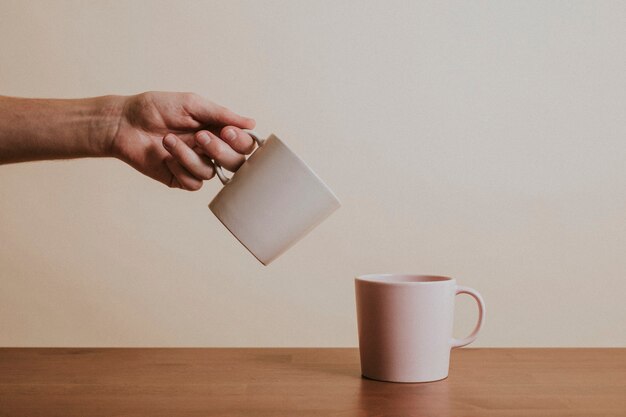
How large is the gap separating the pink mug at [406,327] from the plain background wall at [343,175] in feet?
2.58

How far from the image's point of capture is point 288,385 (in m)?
0.82

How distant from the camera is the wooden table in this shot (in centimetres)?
73

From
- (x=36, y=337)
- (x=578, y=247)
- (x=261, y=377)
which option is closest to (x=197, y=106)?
(x=261, y=377)

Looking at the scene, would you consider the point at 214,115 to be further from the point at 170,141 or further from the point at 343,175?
the point at 343,175

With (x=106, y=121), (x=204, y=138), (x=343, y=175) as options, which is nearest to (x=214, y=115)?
(x=204, y=138)

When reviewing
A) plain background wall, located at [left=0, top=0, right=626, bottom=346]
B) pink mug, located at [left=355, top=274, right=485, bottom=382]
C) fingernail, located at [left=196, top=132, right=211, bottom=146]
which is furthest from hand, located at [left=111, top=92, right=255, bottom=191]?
plain background wall, located at [left=0, top=0, right=626, bottom=346]

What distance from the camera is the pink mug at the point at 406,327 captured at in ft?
2.65

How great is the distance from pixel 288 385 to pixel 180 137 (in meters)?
0.41

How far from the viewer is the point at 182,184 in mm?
1012

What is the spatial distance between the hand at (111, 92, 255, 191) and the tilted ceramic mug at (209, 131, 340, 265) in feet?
0.30

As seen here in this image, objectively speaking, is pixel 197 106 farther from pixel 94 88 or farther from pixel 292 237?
pixel 94 88

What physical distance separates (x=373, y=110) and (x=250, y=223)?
865mm

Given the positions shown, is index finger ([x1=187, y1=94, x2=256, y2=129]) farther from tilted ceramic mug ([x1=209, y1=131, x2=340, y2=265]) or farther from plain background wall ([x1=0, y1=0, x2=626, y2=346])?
plain background wall ([x1=0, y1=0, x2=626, y2=346])

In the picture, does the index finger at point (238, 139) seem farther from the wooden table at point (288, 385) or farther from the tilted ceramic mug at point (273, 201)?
the wooden table at point (288, 385)
